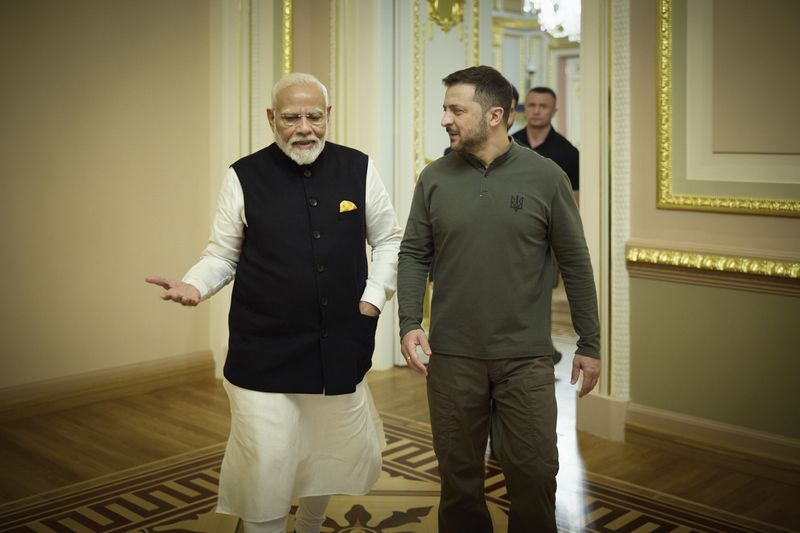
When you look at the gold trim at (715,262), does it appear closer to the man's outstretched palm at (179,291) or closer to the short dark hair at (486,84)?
the short dark hair at (486,84)

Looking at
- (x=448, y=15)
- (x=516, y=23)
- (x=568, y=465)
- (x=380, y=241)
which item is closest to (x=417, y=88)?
(x=448, y=15)

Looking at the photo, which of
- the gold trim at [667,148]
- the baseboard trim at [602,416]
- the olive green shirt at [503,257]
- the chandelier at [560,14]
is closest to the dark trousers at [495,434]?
the olive green shirt at [503,257]

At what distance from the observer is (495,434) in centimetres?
267

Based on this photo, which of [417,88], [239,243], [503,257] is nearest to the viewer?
[503,257]

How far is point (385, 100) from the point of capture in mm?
5648

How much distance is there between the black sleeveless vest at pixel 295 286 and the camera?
2707mm

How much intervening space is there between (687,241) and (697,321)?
0.36 meters

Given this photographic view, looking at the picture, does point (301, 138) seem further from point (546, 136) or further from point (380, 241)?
point (546, 136)

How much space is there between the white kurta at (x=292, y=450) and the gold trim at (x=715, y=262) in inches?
70.3

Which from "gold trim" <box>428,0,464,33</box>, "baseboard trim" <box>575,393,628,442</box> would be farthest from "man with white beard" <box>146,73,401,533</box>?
"gold trim" <box>428,0,464,33</box>

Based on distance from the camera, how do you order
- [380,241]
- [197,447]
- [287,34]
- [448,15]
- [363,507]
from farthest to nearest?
[448,15] < [287,34] < [197,447] < [363,507] < [380,241]

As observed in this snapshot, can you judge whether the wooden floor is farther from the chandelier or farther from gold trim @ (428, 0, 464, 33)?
the chandelier

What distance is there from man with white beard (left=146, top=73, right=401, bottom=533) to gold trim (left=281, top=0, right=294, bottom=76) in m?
Result: 2.91

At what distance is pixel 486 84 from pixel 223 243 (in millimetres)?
913
